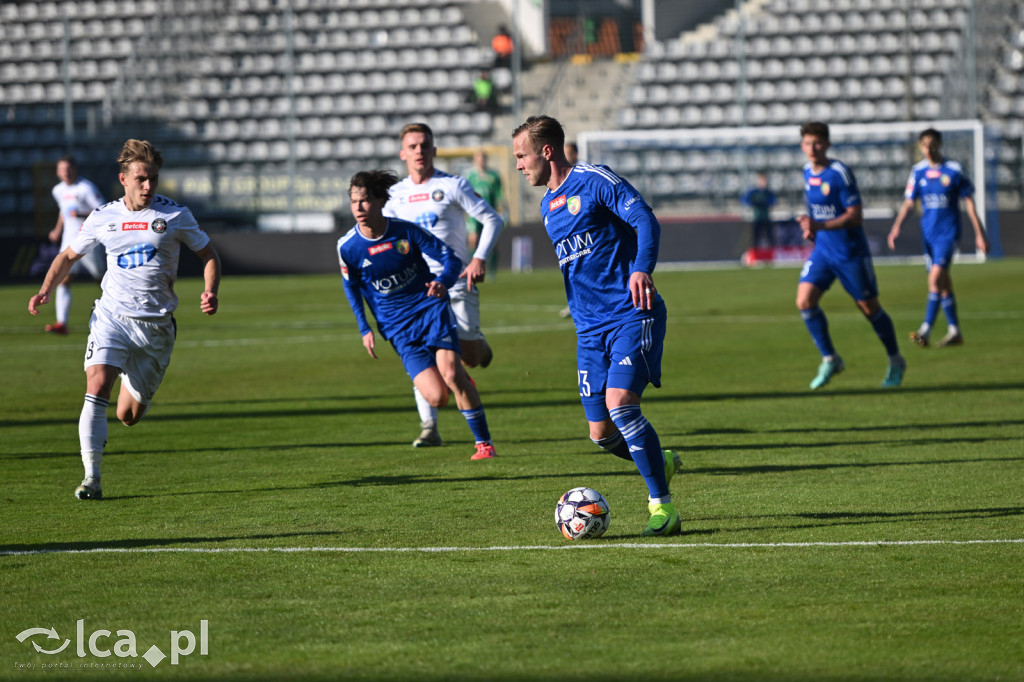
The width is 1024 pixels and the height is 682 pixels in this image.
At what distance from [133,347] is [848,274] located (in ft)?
22.2

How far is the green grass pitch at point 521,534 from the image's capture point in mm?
4547

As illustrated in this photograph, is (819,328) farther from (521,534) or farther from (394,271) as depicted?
(521,534)

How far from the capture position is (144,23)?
134ft

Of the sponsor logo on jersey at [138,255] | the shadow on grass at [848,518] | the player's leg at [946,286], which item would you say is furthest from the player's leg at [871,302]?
the sponsor logo on jersey at [138,255]

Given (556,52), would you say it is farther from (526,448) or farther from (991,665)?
(991,665)

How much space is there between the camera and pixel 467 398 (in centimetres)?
891

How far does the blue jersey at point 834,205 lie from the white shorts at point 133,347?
635 cm

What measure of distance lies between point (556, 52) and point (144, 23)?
41.8 ft

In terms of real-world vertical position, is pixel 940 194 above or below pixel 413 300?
above

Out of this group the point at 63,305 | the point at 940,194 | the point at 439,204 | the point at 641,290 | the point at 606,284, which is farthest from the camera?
the point at 63,305

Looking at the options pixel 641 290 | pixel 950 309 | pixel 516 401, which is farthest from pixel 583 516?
pixel 950 309

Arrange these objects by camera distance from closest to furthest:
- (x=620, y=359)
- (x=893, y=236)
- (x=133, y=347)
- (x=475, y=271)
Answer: (x=620, y=359) < (x=133, y=347) < (x=475, y=271) < (x=893, y=236)

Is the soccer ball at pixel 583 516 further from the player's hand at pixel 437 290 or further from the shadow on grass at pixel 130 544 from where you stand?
the player's hand at pixel 437 290

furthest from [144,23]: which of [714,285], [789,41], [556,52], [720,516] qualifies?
[720,516]
